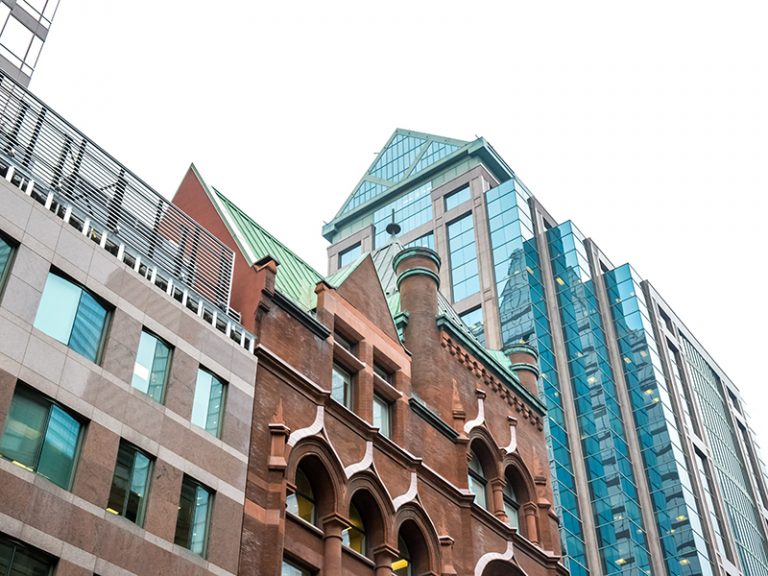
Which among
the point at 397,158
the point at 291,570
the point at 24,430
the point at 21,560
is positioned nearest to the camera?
the point at 21,560

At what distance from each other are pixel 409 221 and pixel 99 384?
312 feet

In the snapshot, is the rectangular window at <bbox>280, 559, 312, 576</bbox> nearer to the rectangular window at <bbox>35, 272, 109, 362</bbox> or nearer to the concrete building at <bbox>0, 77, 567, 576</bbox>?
the concrete building at <bbox>0, 77, 567, 576</bbox>

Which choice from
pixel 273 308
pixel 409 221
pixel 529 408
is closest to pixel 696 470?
pixel 409 221

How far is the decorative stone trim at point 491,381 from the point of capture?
116 feet

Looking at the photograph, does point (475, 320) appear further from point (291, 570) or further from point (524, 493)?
point (291, 570)

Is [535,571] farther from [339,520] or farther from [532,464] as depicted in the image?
[339,520]

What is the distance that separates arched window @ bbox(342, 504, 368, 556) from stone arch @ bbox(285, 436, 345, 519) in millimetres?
933

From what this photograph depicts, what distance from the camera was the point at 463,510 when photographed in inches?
1211

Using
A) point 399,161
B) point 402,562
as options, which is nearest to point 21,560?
point 402,562

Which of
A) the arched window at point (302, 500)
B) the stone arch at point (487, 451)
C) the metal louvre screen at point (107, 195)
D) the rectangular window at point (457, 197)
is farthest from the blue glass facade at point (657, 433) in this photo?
the metal louvre screen at point (107, 195)

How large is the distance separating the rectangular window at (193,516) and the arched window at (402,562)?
7.06 m

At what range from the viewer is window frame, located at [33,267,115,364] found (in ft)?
68.4

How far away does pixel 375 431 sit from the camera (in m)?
28.4

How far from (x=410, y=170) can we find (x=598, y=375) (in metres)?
39.9
